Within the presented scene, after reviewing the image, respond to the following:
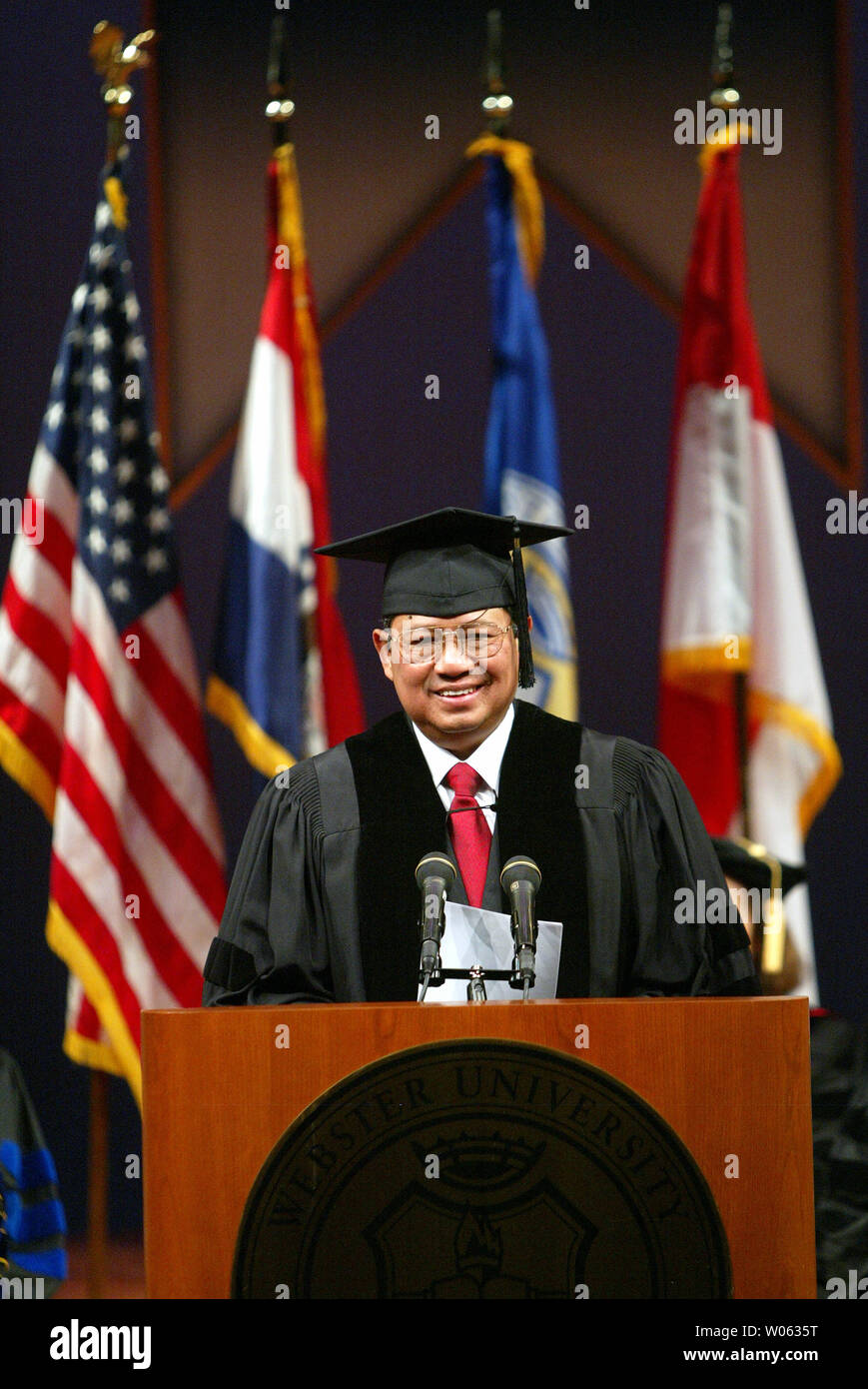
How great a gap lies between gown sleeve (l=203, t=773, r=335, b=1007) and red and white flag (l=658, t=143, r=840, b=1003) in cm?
182

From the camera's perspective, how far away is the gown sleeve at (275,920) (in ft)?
9.21

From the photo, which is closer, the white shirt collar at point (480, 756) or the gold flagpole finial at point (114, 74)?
the white shirt collar at point (480, 756)

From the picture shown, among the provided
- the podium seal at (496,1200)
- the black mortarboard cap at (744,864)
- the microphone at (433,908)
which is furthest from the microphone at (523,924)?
the black mortarboard cap at (744,864)

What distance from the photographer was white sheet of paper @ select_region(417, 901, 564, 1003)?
105 inches

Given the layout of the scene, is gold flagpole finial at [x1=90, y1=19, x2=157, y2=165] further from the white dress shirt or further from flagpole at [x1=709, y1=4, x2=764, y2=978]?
the white dress shirt

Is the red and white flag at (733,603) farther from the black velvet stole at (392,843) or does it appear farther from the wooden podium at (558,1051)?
the wooden podium at (558,1051)

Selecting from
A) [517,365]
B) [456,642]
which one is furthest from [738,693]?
[456,642]

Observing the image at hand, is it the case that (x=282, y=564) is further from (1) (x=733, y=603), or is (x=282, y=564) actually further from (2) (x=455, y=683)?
(2) (x=455, y=683)

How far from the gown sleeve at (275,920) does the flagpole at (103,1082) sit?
5.82ft

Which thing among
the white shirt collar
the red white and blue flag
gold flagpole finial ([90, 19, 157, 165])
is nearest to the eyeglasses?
the white shirt collar

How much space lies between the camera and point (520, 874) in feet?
7.70

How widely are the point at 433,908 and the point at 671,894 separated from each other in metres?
0.80

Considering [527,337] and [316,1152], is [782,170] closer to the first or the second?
[527,337]
